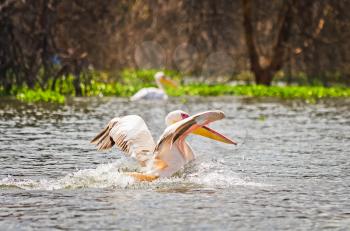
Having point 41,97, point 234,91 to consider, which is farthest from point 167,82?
point 41,97

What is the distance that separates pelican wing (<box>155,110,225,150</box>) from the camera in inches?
435

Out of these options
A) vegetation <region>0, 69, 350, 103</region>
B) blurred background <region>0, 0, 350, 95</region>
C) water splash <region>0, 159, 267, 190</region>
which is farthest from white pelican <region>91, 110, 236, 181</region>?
blurred background <region>0, 0, 350, 95</region>

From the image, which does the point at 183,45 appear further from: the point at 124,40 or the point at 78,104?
the point at 78,104

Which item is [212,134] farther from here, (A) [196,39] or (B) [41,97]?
(A) [196,39]

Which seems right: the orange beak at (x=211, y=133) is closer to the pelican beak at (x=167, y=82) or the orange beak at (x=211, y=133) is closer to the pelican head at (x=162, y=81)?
the pelican head at (x=162, y=81)

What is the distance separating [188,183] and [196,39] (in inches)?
1020

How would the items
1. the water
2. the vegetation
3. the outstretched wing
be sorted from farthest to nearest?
the vegetation, the outstretched wing, the water

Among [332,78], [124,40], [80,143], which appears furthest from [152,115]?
[124,40]

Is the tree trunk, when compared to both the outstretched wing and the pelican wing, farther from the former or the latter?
the pelican wing

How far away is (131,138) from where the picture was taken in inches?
470

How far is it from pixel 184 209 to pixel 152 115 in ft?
40.8

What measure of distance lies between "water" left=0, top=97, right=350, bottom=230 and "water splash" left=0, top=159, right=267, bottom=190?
0.01m

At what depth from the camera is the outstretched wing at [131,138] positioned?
11.8 meters

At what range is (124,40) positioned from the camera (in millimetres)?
42125
